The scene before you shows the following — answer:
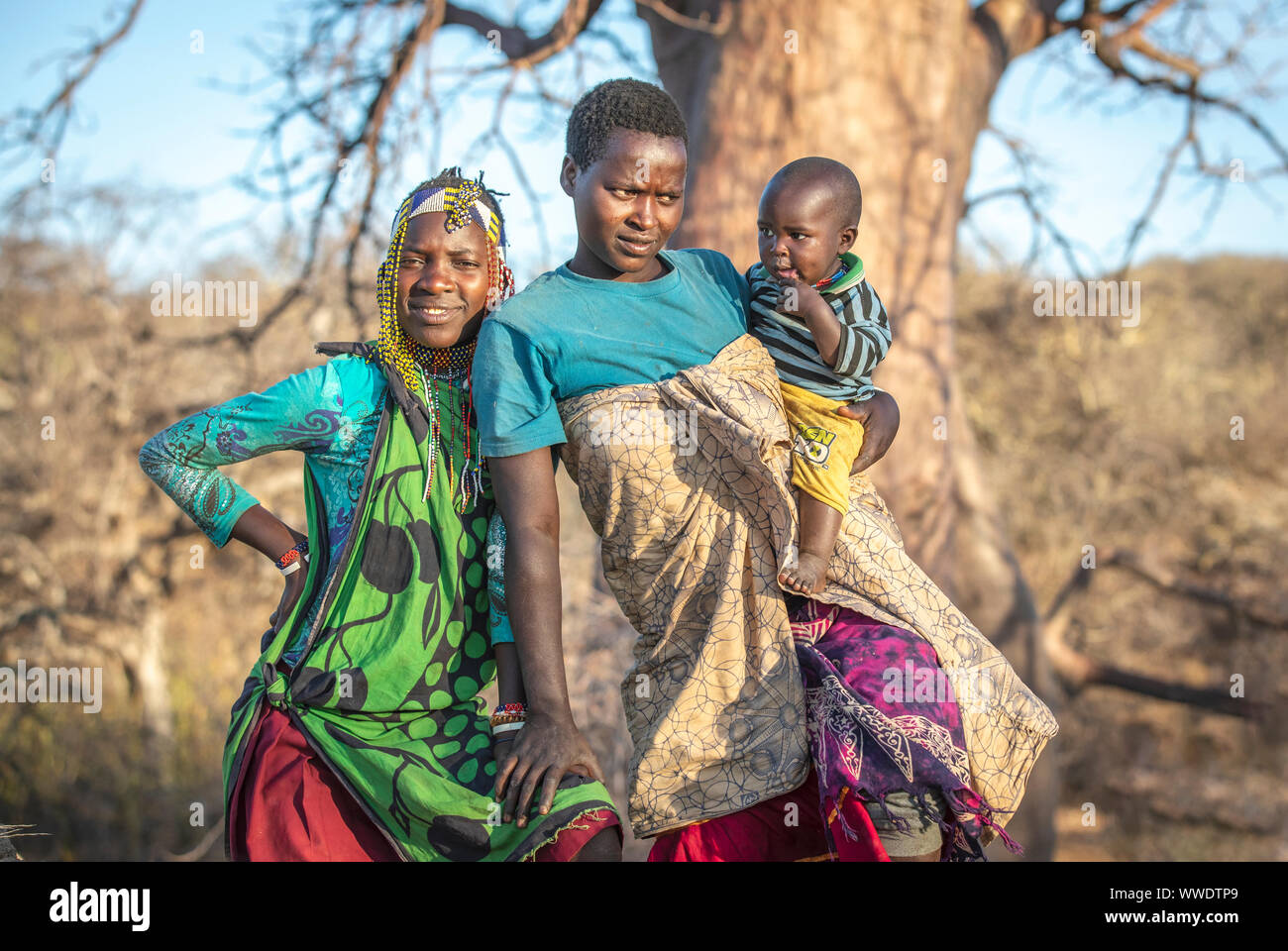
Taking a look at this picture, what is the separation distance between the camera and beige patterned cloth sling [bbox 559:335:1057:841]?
2102mm

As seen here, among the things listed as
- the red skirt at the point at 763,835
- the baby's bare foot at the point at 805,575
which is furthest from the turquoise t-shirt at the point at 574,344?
the red skirt at the point at 763,835

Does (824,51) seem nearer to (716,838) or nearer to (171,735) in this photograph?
(716,838)

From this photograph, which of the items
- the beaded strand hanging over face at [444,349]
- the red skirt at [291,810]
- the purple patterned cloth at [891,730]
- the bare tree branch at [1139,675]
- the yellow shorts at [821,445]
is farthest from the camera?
the bare tree branch at [1139,675]

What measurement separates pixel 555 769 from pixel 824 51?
11.8 ft

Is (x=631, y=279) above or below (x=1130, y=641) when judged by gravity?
above

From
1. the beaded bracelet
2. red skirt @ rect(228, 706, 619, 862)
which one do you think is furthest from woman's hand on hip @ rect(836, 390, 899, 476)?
the beaded bracelet

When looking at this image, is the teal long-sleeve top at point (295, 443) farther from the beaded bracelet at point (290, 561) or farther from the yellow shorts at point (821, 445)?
the yellow shorts at point (821, 445)

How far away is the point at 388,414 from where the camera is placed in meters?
2.27

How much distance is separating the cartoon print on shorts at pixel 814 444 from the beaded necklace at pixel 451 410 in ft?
2.16

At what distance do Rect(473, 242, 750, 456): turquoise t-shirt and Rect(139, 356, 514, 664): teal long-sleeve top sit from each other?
307 mm

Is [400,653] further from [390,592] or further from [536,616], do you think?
[536,616]

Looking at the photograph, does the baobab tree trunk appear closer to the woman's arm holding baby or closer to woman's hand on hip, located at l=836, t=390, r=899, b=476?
woman's hand on hip, located at l=836, t=390, r=899, b=476

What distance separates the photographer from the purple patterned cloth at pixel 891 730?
6.44 ft
